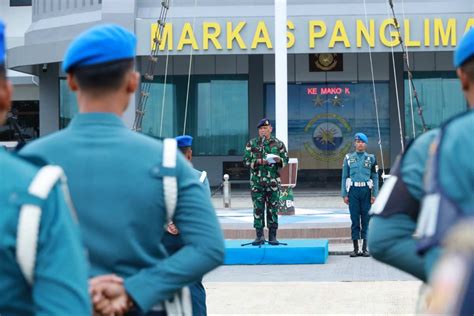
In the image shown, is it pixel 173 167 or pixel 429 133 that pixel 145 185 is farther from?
pixel 429 133

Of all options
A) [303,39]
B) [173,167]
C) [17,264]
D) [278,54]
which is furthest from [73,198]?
[303,39]

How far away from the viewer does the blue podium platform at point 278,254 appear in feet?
45.6

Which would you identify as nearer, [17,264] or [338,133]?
[17,264]

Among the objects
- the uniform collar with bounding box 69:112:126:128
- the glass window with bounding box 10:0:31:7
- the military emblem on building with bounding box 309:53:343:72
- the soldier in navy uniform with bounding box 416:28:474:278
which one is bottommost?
the soldier in navy uniform with bounding box 416:28:474:278

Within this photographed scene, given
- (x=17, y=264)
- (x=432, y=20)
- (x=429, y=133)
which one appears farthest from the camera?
(x=432, y=20)

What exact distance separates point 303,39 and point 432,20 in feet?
12.4

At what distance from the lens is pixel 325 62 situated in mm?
33219

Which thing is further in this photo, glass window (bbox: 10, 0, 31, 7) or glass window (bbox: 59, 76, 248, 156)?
glass window (bbox: 10, 0, 31, 7)

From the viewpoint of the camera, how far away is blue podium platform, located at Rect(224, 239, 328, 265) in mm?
13898

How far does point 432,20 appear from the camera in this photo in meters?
27.7

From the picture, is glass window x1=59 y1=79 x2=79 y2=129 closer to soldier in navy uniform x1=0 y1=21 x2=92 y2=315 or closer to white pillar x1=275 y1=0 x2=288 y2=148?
white pillar x1=275 y1=0 x2=288 y2=148

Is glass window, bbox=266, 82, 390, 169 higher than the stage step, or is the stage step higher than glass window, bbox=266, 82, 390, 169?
glass window, bbox=266, 82, 390, 169

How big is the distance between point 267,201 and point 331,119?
1979 cm

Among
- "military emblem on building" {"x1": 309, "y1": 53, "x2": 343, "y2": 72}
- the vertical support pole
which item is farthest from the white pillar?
"military emblem on building" {"x1": 309, "y1": 53, "x2": 343, "y2": 72}
